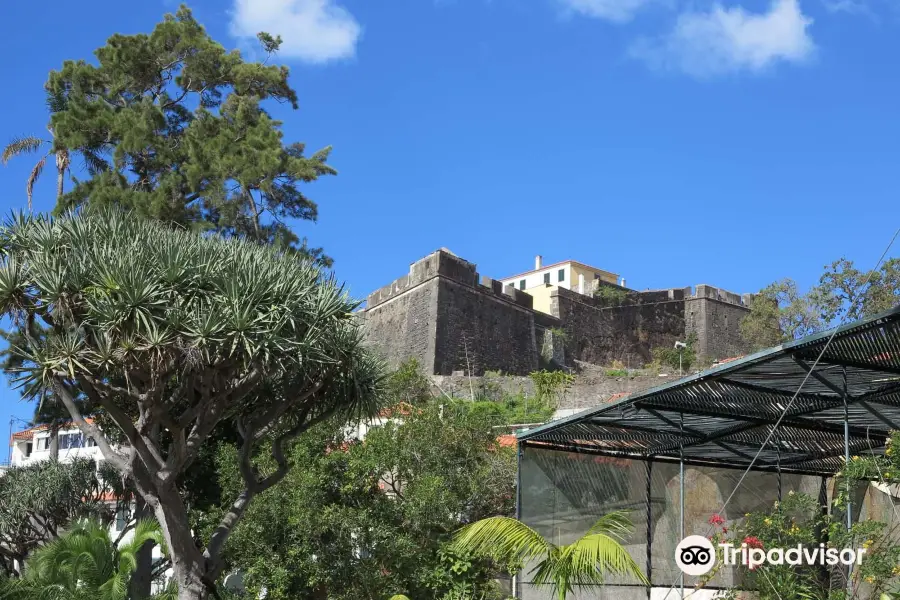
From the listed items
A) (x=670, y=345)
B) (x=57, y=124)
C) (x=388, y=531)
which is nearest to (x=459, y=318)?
(x=670, y=345)

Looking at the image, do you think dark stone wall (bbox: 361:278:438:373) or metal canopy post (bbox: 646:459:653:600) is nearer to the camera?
metal canopy post (bbox: 646:459:653:600)

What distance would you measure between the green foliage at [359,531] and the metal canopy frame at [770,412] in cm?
303

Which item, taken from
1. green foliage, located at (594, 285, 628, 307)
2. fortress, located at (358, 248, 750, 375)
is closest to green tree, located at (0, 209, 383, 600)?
fortress, located at (358, 248, 750, 375)

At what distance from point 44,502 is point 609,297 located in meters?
26.8

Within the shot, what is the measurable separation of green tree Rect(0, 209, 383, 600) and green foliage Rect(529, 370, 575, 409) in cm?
1666

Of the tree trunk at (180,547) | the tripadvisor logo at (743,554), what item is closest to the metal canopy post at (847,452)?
the tripadvisor logo at (743,554)

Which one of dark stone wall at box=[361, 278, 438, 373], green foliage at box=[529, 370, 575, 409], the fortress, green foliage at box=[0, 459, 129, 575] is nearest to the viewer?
green foliage at box=[0, 459, 129, 575]

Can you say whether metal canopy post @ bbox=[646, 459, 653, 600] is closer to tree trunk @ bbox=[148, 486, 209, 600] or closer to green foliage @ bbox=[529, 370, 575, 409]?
tree trunk @ bbox=[148, 486, 209, 600]

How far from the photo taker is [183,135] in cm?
2405

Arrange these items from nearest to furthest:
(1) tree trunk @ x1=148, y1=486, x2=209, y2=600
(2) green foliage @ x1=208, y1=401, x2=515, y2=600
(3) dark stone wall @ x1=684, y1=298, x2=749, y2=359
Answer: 1. (1) tree trunk @ x1=148, y1=486, x2=209, y2=600
2. (2) green foliage @ x1=208, y1=401, x2=515, y2=600
3. (3) dark stone wall @ x1=684, y1=298, x2=749, y2=359

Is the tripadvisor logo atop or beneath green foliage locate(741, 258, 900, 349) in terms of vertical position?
beneath

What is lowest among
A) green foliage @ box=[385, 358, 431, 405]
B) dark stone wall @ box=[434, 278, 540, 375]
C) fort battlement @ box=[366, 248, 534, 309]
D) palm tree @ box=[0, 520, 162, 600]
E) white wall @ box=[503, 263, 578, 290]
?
palm tree @ box=[0, 520, 162, 600]

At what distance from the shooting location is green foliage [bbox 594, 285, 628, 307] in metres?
44.0

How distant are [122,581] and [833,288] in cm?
2857
